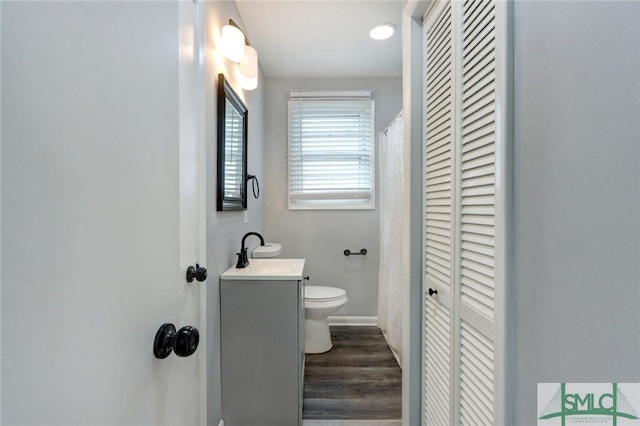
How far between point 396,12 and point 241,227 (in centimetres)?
184

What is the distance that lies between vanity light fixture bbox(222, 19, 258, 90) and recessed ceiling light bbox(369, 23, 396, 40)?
96 centimetres

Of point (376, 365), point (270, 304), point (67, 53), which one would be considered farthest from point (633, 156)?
point (376, 365)

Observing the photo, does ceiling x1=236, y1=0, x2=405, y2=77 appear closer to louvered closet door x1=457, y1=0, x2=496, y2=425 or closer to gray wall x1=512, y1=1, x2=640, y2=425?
louvered closet door x1=457, y1=0, x2=496, y2=425

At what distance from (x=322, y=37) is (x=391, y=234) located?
5.58ft

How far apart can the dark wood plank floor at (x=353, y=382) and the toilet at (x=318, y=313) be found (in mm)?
76

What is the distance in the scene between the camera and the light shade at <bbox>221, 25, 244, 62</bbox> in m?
1.64

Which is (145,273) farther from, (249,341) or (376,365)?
(376,365)

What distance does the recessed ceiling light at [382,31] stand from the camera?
7.19ft

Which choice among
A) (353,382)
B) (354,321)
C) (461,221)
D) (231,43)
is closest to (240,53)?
(231,43)

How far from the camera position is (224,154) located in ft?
5.35

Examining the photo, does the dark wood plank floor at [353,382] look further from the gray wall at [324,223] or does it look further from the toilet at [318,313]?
the gray wall at [324,223]

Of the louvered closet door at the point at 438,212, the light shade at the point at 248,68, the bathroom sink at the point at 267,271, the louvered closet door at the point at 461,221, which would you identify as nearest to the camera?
the louvered closet door at the point at 461,221

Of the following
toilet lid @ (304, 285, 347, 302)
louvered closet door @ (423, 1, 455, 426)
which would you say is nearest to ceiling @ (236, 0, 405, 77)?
louvered closet door @ (423, 1, 455, 426)

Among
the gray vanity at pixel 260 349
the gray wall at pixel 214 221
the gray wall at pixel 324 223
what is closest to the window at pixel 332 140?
the gray wall at pixel 324 223
